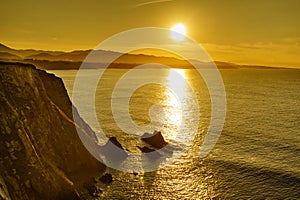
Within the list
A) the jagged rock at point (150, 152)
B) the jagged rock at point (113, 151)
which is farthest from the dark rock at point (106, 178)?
the jagged rock at point (150, 152)

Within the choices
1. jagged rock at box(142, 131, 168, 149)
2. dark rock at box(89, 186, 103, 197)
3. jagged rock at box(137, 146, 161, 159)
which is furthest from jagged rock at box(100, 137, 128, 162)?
dark rock at box(89, 186, 103, 197)

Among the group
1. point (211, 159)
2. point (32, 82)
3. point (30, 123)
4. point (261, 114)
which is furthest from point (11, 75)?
point (261, 114)

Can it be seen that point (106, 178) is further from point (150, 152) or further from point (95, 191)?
point (150, 152)

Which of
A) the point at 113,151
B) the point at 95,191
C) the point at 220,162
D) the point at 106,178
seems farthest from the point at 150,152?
the point at 95,191

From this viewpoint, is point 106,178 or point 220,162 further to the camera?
point 220,162

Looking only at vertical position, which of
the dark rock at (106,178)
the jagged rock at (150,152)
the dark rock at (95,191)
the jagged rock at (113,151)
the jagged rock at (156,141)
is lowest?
the dark rock at (95,191)

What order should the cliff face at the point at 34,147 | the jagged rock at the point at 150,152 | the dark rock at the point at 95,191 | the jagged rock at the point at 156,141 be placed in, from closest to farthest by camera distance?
the cliff face at the point at 34,147
the dark rock at the point at 95,191
the jagged rock at the point at 150,152
the jagged rock at the point at 156,141

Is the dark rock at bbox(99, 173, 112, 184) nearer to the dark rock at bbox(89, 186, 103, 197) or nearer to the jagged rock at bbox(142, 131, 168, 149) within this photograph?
the dark rock at bbox(89, 186, 103, 197)

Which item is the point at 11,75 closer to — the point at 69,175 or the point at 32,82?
the point at 32,82

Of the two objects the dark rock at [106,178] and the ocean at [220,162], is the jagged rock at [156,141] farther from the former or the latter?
the dark rock at [106,178]
